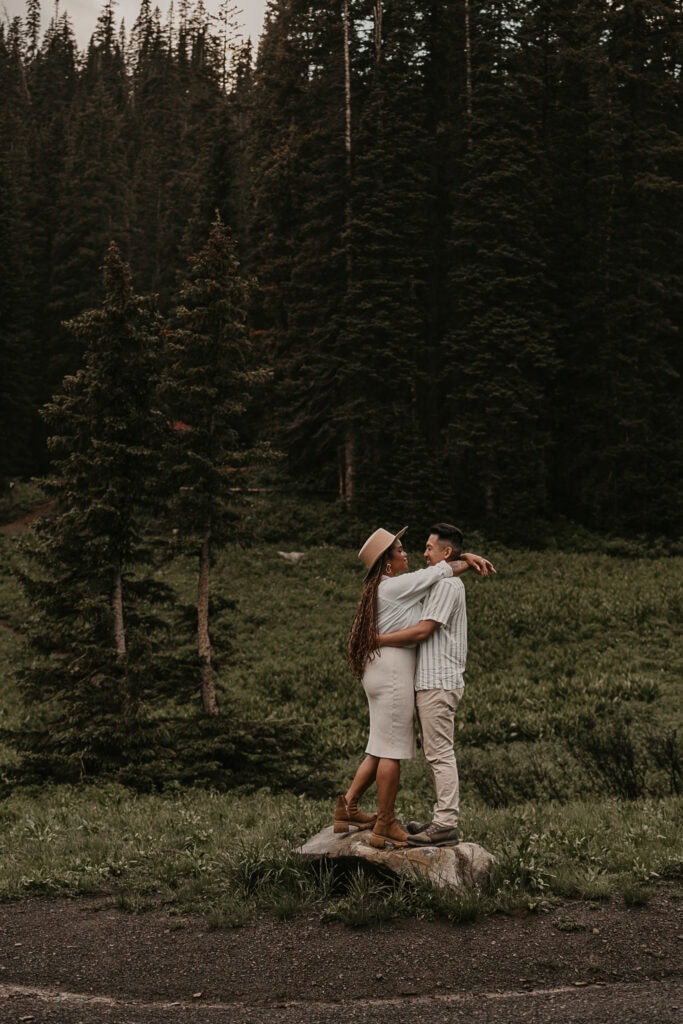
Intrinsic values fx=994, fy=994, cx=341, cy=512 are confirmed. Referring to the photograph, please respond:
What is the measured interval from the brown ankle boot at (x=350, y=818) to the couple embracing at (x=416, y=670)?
0.97 ft

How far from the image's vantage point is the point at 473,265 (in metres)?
39.1

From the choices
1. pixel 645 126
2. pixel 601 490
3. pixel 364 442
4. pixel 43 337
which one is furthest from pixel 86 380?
pixel 43 337

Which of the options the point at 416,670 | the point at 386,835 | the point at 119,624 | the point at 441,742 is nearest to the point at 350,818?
the point at 386,835

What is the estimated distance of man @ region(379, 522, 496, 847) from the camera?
7.71 m

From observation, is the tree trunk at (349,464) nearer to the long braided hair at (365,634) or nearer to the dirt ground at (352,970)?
the long braided hair at (365,634)

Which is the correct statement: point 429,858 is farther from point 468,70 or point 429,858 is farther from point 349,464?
point 468,70

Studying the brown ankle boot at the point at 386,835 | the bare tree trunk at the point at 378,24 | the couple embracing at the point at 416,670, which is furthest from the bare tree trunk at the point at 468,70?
the brown ankle boot at the point at 386,835

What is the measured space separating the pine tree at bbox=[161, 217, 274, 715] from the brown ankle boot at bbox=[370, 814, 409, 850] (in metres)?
11.1

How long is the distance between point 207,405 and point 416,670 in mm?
12072

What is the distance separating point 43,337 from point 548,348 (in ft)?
94.7

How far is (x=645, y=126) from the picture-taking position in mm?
39375

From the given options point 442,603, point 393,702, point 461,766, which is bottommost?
Result: point 461,766

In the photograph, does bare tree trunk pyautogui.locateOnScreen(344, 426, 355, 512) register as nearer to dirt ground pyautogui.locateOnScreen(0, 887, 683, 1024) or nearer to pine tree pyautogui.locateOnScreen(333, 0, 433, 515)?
pine tree pyautogui.locateOnScreen(333, 0, 433, 515)

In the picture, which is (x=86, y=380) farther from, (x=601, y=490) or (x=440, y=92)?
(x=440, y=92)
